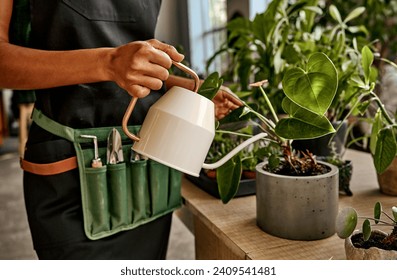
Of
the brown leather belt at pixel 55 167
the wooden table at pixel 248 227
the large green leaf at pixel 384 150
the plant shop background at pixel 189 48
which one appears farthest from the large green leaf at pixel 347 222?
the plant shop background at pixel 189 48

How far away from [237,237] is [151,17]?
1.77ft

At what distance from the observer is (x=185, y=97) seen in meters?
0.67

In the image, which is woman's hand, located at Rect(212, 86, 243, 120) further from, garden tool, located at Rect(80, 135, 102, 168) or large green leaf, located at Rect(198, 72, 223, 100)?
garden tool, located at Rect(80, 135, 102, 168)

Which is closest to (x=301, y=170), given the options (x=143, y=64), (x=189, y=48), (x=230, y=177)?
(x=230, y=177)

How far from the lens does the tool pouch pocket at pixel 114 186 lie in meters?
0.98

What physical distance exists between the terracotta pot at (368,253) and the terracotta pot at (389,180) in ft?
1.34

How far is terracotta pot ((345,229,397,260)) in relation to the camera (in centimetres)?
65

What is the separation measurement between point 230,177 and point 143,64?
1.03ft

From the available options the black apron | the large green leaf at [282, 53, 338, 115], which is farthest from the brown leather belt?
the large green leaf at [282, 53, 338, 115]

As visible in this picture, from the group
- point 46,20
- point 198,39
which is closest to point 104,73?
point 46,20

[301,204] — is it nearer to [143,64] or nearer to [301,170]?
[301,170]

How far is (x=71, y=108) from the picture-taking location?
97 centimetres

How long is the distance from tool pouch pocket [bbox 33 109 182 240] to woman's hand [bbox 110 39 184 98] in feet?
1.06

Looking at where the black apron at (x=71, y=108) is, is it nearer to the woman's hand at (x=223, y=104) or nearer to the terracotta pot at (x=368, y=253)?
the woman's hand at (x=223, y=104)
